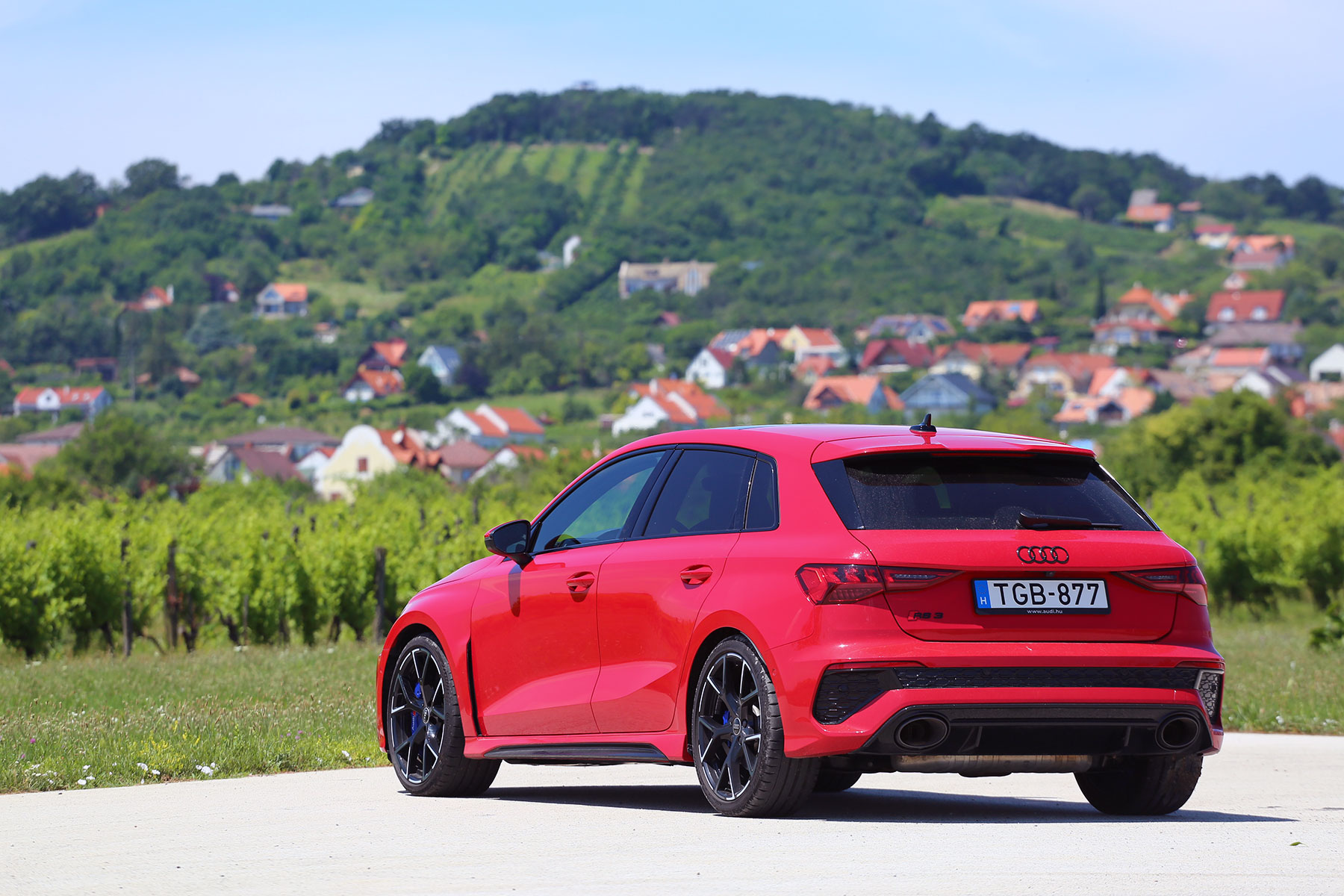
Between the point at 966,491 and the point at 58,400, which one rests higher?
the point at 966,491

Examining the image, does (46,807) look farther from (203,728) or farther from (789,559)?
(789,559)

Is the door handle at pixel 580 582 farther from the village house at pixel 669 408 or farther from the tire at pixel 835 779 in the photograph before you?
A: the village house at pixel 669 408

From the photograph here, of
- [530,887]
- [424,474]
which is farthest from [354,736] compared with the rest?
[424,474]

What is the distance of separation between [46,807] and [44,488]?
239 ft

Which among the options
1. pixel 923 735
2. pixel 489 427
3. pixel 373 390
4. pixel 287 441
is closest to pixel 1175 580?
pixel 923 735

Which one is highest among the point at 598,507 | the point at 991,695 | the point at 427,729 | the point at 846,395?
the point at 598,507

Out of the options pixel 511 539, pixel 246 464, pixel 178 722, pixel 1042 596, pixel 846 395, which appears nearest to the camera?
pixel 1042 596

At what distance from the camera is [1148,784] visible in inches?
297

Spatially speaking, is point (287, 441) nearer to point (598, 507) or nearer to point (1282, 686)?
point (1282, 686)

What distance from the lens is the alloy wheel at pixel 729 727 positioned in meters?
7.02

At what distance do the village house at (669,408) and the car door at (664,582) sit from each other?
150 metres

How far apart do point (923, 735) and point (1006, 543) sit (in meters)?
0.77

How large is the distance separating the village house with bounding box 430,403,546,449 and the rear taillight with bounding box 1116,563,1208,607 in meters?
153

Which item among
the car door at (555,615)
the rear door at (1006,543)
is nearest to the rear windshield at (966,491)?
the rear door at (1006,543)
